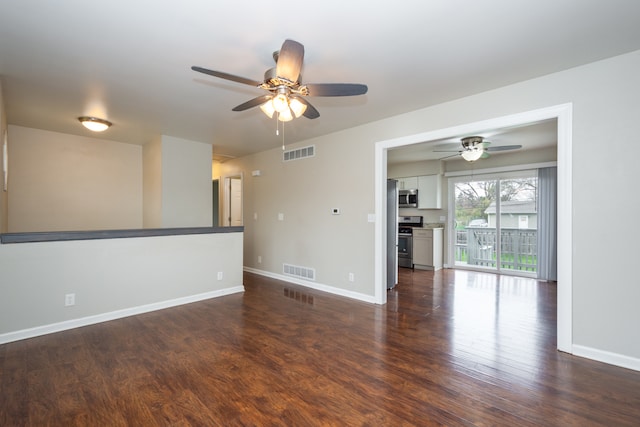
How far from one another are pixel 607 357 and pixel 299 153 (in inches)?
184

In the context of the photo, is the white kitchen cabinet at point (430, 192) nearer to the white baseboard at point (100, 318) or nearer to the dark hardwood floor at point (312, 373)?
the dark hardwood floor at point (312, 373)

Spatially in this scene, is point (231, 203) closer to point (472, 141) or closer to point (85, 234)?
point (85, 234)

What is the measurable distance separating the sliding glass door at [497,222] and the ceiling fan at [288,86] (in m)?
5.67

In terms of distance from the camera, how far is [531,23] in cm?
206

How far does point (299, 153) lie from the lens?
17.7 feet

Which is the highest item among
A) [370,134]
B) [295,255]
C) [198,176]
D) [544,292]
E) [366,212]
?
[370,134]

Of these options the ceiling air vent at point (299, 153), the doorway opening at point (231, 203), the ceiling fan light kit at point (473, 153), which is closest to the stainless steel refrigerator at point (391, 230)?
the ceiling fan light kit at point (473, 153)

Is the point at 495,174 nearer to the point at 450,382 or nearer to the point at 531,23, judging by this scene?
the point at 531,23

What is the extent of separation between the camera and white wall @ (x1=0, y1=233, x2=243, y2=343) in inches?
119

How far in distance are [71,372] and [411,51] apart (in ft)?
12.5

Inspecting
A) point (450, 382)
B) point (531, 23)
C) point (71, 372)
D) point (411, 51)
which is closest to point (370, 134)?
point (411, 51)

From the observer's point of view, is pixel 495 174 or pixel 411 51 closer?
pixel 411 51

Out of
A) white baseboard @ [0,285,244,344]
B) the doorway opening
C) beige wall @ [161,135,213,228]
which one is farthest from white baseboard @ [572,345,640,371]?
the doorway opening

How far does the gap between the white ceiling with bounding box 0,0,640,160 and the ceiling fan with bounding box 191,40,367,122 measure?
0.26 m
